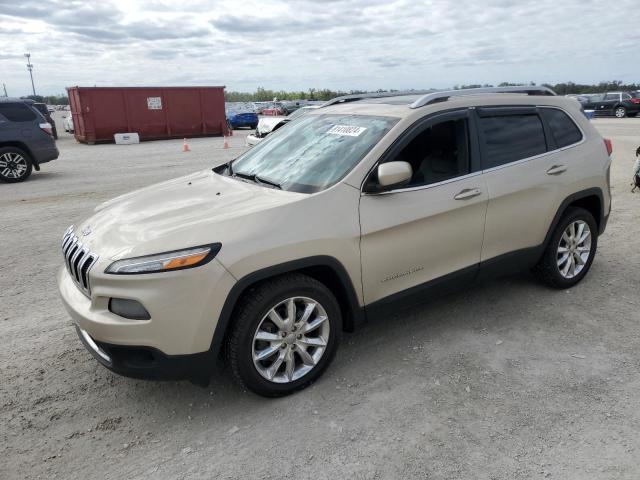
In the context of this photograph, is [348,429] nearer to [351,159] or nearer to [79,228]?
[351,159]

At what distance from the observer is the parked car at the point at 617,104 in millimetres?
29392

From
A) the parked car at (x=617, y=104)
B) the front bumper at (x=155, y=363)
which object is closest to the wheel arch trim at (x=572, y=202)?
the front bumper at (x=155, y=363)

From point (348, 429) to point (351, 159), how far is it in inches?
66.2

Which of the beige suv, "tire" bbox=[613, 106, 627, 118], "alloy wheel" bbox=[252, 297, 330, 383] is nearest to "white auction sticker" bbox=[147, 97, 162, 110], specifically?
the beige suv

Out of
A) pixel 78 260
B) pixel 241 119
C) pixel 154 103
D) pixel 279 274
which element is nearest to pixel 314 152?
pixel 279 274

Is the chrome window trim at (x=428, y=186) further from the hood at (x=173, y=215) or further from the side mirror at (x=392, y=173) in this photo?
the hood at (x=173, y=215)

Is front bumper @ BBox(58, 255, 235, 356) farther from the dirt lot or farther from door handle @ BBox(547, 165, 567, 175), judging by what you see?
door handle @ BBox(547, 165, 567, 175)

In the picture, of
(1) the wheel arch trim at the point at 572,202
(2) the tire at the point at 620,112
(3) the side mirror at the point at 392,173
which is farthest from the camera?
(2) the tire at the point at 620,112

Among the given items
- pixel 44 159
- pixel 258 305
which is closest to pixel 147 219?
pixel 258 305

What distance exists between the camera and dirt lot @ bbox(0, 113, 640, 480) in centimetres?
264

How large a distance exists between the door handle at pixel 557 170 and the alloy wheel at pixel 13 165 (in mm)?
11650

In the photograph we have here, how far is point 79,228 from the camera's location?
344 cm

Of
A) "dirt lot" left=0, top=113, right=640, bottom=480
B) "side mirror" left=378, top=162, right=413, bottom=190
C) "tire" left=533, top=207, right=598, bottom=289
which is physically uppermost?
"side mirror" left=378, top=162, right=413, bottom=190

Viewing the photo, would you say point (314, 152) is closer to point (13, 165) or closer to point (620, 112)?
point (13, 165)
